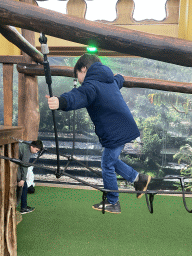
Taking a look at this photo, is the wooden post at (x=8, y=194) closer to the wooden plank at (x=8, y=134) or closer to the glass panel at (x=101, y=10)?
the wooden plank at (x=8, y=134)

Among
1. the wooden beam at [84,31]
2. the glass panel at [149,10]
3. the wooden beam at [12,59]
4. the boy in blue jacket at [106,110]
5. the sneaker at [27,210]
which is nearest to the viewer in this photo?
the wooden beam at [84,31]

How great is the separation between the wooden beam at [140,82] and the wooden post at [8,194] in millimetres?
894

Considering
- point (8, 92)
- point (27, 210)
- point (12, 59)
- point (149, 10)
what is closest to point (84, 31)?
point (12, 59)

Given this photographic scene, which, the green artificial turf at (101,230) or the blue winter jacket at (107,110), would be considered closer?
the blue winter jacket at (107,110)

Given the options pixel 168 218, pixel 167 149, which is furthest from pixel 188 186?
pixel 168 218

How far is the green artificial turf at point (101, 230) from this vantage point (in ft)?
8.09

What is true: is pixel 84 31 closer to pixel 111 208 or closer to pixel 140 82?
pixel 111 208

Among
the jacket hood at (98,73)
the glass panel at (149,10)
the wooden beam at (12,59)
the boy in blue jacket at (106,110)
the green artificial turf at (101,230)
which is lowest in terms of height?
the green artificial turf at (101,230)

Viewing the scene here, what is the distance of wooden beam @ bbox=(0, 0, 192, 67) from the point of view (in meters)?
0.77

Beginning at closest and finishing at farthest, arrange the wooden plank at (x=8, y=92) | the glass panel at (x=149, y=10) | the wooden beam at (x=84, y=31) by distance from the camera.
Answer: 1. the wooden beam at (x=84, y=31)
2. the wooden plank at (x=8, y=92)
3. the glass panel at (x=149, y=10)

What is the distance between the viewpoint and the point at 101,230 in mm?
2922

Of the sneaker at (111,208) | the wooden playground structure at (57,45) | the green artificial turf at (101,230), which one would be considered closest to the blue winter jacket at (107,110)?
the wooden playground structure at (57,45)

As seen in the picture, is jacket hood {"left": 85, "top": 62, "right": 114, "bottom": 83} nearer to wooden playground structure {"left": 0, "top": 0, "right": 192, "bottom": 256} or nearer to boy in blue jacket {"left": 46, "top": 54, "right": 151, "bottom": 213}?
boy in blue jacket {"left": 46, "top": 54, "right": 151, "bottom": 213}

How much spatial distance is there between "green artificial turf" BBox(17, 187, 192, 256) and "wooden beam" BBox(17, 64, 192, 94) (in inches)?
63.0
